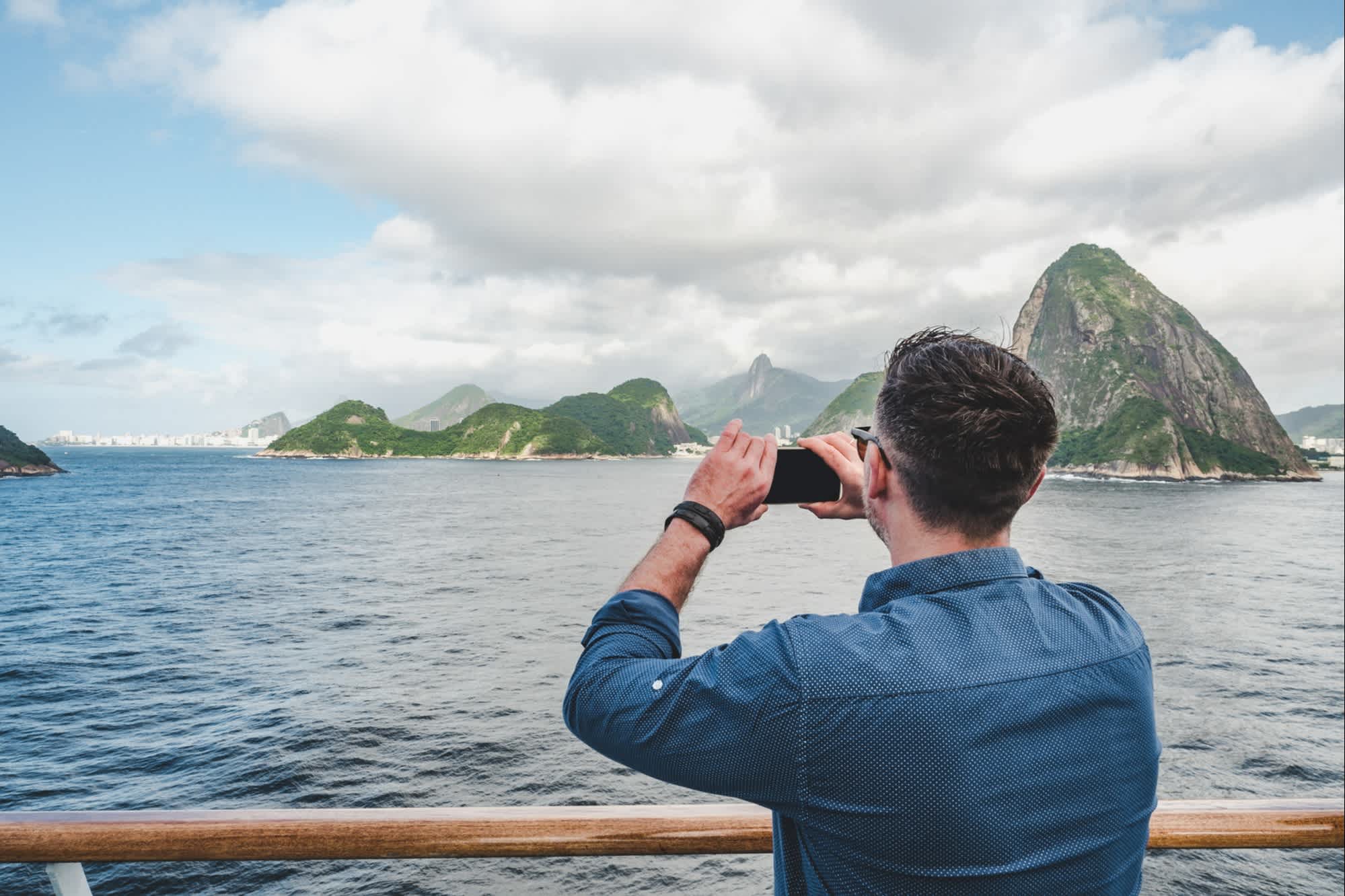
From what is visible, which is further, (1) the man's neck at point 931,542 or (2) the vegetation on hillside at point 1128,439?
(2) the vegetation on hillside at point 1128,439

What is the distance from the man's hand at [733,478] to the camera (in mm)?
1226

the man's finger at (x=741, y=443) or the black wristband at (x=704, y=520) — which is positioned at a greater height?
the man's finger at (x=741, y=443)

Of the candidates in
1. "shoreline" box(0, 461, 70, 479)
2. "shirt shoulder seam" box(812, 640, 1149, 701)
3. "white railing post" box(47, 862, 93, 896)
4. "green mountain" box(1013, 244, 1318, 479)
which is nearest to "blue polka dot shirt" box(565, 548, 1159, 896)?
"shirt shoulder seam" box(812, 640, 1149, 701)

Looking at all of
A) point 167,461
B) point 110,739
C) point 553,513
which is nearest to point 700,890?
point 110,739

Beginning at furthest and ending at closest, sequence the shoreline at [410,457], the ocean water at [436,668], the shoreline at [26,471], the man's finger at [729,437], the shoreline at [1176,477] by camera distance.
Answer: the shoreline at [410,457] → the shoreline at [1176,477] → the shoreline at [26,471] → the ocean water at [436,668] → the man's finger at [729,437]

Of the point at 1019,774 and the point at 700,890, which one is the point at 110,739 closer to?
the point at 700,890

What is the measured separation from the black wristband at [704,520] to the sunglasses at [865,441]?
28cm

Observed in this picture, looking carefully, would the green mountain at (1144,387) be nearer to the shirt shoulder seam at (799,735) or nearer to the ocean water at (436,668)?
the ocean water at (436,668)

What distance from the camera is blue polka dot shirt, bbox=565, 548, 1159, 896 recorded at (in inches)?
37.7

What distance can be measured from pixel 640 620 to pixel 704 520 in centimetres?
18

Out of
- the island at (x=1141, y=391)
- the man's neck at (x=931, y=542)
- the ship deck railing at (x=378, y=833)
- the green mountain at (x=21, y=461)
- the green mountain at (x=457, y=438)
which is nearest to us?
the man's neck at (x=931, y=542)

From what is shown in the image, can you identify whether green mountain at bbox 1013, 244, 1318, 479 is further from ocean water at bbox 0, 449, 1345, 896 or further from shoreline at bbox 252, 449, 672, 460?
ocean water at bbox 0, 449, 1345, 896

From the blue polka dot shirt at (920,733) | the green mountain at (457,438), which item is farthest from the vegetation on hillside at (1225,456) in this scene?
the blue polka dot shirt at (920,733)

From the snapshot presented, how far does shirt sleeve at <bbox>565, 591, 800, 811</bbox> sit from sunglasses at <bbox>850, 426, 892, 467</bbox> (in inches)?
13.5
